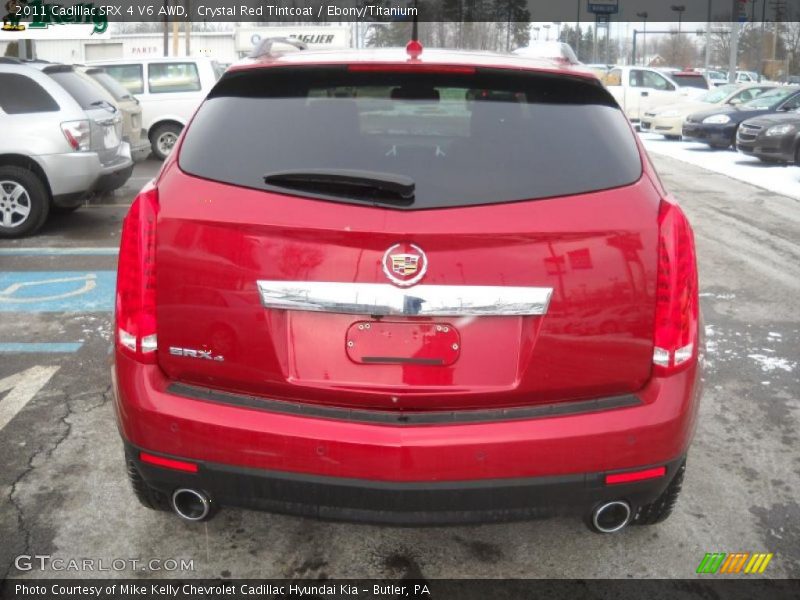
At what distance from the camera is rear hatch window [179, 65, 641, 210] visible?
2596mm

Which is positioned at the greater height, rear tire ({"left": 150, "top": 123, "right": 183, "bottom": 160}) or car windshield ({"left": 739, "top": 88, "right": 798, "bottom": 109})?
car windshield ({"left": 739, "top": 88, "right": 798, "bottom": 109})

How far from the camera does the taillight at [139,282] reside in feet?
8.76

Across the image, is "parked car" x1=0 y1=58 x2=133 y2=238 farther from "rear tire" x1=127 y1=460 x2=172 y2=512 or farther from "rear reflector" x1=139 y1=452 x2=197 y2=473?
"rear reflector" x1=139 y1=452 x2=197 y2=473

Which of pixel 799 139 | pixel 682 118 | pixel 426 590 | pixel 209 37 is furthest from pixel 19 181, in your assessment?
pixel 209 37

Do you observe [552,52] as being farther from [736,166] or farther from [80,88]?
[736,166]

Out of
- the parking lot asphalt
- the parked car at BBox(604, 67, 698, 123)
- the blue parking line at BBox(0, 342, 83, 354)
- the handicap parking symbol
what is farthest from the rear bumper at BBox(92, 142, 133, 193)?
the parked car at BBox(604, 67, 698, 123)

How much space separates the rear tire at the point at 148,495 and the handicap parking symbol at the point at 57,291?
140 inches

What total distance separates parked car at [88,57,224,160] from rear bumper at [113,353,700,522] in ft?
51.3

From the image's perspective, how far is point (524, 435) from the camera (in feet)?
8.34

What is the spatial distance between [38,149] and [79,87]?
131 cm

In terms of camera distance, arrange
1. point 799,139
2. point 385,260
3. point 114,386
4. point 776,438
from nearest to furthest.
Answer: point 385,260 → point 114,386 → point 776,438 → point 799,139

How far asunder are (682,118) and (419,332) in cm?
2277

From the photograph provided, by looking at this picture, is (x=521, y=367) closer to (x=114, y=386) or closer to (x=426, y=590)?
(x=426, y=590)

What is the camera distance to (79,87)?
400 inches
